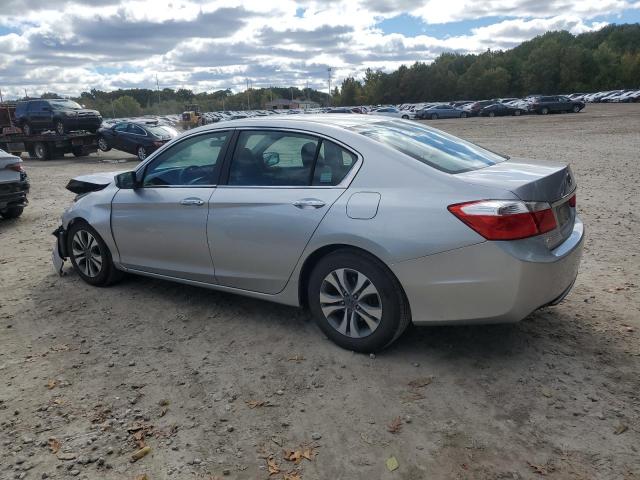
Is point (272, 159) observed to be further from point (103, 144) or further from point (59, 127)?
point (59, 127)

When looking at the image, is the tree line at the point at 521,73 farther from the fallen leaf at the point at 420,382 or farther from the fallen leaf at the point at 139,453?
the fallen leaf at the point at 139,453

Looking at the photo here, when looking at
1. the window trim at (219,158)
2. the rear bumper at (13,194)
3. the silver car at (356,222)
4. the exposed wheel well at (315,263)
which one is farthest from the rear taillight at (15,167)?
the exposed wheel well at (315,263)

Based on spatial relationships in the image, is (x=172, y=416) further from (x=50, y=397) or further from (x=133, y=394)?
(x=50, y=397)

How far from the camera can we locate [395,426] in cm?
302

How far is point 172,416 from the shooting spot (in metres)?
3.21

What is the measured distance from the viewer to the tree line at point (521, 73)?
94438 mm

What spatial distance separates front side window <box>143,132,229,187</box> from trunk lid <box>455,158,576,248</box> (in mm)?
1970

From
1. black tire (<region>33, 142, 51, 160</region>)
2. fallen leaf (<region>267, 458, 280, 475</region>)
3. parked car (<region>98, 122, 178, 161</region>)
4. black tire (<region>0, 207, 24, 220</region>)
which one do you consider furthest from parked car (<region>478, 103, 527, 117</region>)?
fallen leaf (<region>267, 458, 280, 475</region>)

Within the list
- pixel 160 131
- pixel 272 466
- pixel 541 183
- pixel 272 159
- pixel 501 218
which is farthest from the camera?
pixel 160 131

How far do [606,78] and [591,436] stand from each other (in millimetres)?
106448

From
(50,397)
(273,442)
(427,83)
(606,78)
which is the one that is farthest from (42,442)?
(427,83)

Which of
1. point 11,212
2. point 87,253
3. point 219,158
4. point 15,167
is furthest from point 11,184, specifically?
point 219,158

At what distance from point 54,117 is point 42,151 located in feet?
4.94

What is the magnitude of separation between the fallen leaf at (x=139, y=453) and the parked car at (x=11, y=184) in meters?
7.33
